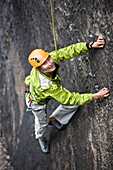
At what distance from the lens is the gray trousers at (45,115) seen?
464 centimetres

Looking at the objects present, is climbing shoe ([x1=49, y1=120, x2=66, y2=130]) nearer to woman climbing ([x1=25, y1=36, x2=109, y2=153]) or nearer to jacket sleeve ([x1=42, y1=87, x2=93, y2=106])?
woman climbing ([x1=25, y1=36, x2=109, y2=153])

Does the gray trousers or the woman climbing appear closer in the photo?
the woman climbing

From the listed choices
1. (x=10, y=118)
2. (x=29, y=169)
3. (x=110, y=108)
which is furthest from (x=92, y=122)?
(x=10, y=118)

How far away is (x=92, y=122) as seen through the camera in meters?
4.47

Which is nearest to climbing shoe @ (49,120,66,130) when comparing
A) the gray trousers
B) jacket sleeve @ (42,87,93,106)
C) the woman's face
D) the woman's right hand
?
the gray trousers

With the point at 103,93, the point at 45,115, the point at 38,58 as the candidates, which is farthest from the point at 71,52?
the point at 45,115

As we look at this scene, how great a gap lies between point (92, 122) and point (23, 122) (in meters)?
3.26

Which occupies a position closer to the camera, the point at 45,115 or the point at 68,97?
the point at 68,97

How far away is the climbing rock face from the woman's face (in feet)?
2.55

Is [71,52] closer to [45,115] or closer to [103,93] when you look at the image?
[103,93]

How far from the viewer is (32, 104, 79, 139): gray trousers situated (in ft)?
15.2

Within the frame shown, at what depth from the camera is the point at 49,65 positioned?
151 inches

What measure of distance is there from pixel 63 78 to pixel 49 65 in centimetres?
154

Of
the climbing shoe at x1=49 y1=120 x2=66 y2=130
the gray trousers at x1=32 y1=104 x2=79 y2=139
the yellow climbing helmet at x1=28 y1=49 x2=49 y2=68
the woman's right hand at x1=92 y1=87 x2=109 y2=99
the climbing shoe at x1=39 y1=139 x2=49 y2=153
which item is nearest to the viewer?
the yellow climbing helmet at x1=28 y1=49 x2=49 y2=68
